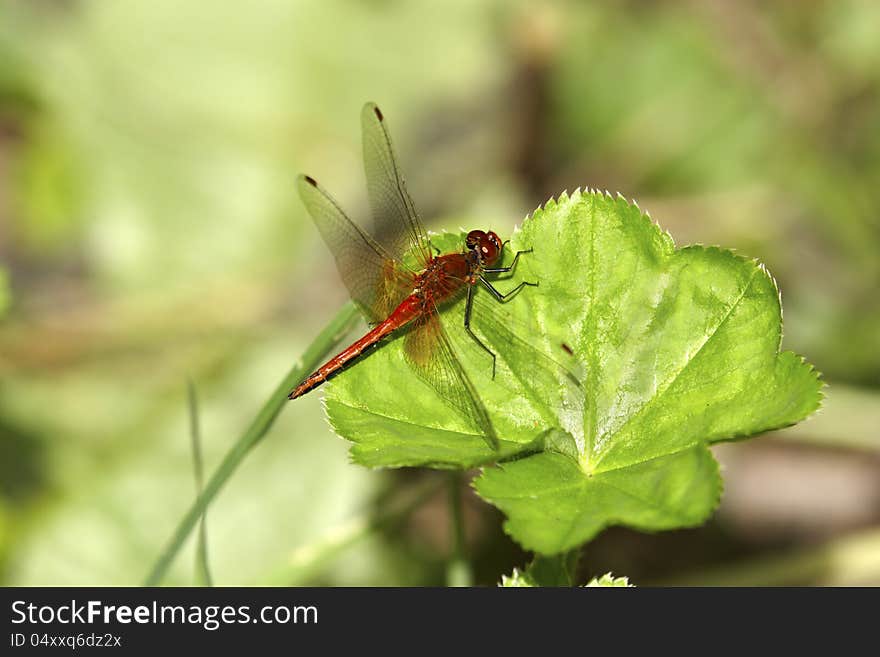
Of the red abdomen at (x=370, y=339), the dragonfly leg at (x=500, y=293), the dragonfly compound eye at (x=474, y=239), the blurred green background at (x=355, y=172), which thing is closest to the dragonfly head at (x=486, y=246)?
the dragonfly compound eye at (x=474, y=239)

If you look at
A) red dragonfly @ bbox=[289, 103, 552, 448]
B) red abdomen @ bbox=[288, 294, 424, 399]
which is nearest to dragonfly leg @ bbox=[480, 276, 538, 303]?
red dragonfly @ bbox=[289, 103, 552, 448]

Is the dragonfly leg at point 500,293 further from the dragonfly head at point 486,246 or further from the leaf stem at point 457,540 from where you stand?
the leaf stem at point 457,540

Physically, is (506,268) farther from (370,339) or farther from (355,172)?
(355,172)

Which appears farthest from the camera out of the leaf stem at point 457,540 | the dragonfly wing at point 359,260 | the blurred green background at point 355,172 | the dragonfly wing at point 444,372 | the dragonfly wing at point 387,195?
the blurred green background at point 355,172

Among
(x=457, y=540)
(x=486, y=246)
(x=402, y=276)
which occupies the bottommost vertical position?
(x=457, y=540)

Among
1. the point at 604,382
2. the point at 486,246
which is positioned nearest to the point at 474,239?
the point at 486,246
